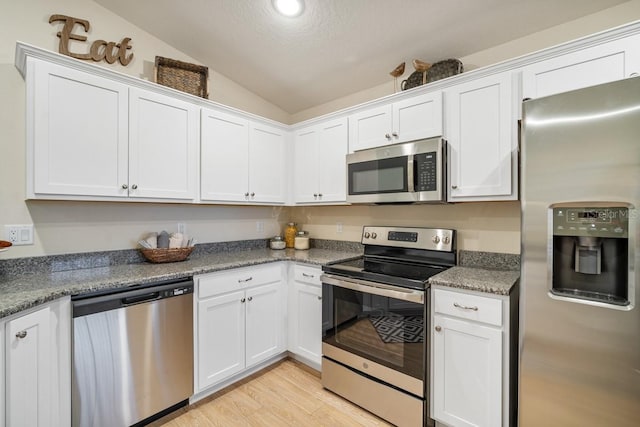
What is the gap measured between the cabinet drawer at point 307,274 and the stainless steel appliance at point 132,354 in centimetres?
86

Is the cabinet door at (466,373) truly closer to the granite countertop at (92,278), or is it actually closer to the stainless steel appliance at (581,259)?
the stainless steel appliance at (581,259)

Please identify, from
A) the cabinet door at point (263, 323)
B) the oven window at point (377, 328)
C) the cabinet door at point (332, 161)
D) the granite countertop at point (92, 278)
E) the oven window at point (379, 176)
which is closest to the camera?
the granite countertop at point (92, 278)

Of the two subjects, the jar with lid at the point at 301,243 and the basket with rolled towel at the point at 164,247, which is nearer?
the basket with rolled towel at the point at 164,247

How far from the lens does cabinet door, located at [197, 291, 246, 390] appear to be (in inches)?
76.0

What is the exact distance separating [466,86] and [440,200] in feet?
2.49

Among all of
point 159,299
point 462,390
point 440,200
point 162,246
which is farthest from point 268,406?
point 440,200

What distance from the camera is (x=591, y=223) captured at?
1.16 meters

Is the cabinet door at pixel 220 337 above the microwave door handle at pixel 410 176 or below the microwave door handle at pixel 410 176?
below

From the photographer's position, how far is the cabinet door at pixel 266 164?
266 cm

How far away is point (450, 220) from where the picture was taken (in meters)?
2.21

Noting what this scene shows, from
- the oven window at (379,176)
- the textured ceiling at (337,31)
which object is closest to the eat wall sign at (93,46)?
the textured ceiling at (337,31)

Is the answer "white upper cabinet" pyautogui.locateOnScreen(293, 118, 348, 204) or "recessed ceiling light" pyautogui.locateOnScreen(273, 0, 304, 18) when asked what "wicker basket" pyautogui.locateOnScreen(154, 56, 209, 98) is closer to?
"recessed ceiling light" pyautogui.locateOnScreen(273, 0, 304, 18)

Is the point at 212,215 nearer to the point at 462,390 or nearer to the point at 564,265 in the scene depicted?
the point at 462,390

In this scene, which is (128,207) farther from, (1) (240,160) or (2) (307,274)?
(2) (307,274)
